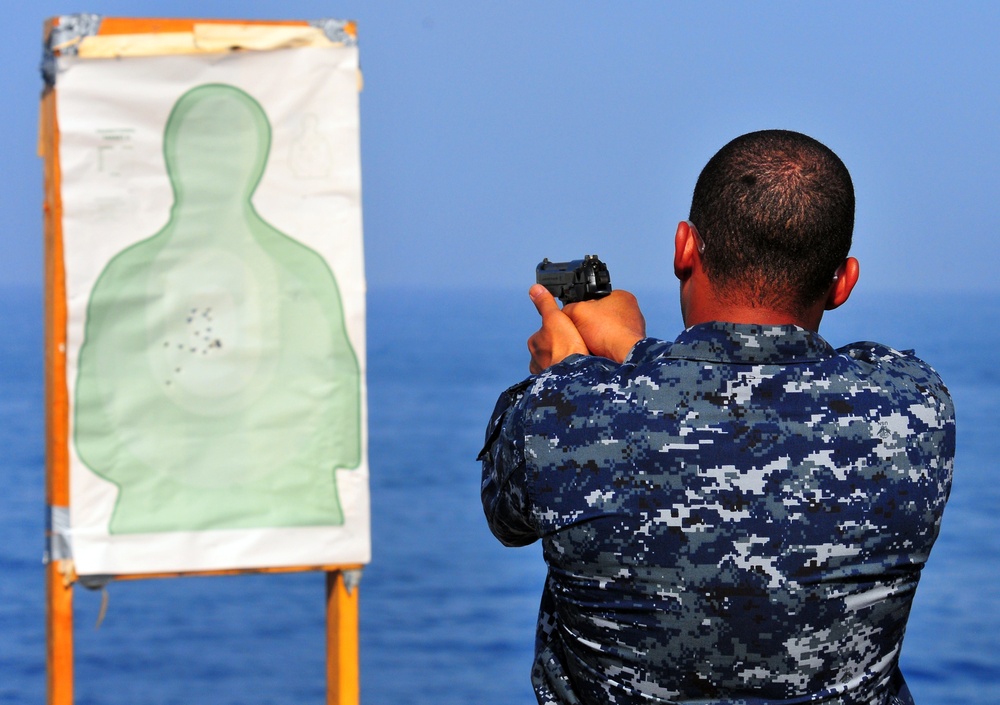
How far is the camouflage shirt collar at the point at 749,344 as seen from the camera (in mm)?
1496

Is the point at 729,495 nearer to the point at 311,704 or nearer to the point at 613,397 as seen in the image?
the point at 613,397

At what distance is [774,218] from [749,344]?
153 mm

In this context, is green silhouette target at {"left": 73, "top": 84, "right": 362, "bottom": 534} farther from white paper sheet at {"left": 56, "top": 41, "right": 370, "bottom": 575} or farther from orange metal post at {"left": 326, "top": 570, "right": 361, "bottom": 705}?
orange metal post at {"left": 326, "top": 570, "right": 361, "bottom": 705}

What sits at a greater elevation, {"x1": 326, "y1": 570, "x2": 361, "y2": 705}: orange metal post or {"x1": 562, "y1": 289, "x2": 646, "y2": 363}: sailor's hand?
{"x1": 562, "y1": 289, "x2": 646, "y2": 363}: sailor's hand

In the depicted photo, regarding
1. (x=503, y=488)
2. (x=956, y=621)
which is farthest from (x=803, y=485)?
(x=956, y=621)

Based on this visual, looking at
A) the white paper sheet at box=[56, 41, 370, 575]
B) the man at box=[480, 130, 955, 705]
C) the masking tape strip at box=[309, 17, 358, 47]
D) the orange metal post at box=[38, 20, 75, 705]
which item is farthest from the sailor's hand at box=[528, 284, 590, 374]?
the orange metal post at box=[38, 20, 75, 705]

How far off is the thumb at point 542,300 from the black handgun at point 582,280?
19mm

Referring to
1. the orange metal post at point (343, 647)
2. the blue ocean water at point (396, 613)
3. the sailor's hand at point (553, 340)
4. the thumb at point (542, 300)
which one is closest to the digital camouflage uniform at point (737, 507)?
the sailor's hand at point (553, 340)

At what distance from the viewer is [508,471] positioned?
61.0 inches

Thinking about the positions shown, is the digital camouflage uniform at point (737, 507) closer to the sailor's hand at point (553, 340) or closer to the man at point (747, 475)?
the man at point (747, 475)

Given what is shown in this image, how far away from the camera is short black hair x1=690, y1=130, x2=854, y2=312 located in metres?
1.47

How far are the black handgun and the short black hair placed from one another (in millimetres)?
284

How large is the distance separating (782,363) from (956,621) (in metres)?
10.1

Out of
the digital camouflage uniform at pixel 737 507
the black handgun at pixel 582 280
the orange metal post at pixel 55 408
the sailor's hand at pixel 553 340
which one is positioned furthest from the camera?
the orange metal post at pixel 55 408
